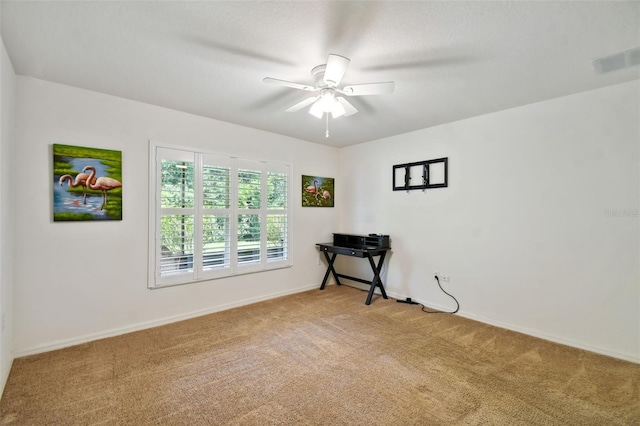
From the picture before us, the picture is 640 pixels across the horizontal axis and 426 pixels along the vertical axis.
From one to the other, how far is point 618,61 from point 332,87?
218cm

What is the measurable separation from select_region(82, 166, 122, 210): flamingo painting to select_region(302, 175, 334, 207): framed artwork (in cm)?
254

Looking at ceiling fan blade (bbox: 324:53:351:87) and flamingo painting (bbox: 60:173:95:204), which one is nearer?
ceiling fan blade (bbox: 324:53:351:87)

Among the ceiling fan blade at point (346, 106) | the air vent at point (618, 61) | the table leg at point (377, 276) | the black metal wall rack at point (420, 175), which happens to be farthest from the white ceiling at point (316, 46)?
the table leg at point (377, 276)

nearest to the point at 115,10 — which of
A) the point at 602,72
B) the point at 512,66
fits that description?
the point at 512,66

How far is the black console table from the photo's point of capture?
4.08 metres

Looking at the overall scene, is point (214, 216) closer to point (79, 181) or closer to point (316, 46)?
point (79, 181)

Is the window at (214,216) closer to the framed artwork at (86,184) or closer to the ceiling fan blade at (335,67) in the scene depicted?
the framed artwork at (86,184)

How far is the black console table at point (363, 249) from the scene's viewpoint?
13.4ft

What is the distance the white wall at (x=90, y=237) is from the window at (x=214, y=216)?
0.14 metres

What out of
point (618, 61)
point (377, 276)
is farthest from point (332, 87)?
point (377, 276)

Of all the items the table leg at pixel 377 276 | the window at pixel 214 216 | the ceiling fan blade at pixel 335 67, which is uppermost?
the ceiling fan blade at pixel 335 67

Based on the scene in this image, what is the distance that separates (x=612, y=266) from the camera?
2623 millimetres

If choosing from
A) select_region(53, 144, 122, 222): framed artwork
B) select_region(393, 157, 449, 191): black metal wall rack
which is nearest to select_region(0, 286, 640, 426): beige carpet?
select_region(53, 144, 122, 222): framed artwork

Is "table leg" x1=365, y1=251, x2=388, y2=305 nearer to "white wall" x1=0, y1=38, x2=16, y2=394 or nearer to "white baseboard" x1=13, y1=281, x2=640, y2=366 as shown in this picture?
"white baseboard" x1=13, y1=281, x2=640, y2=366
